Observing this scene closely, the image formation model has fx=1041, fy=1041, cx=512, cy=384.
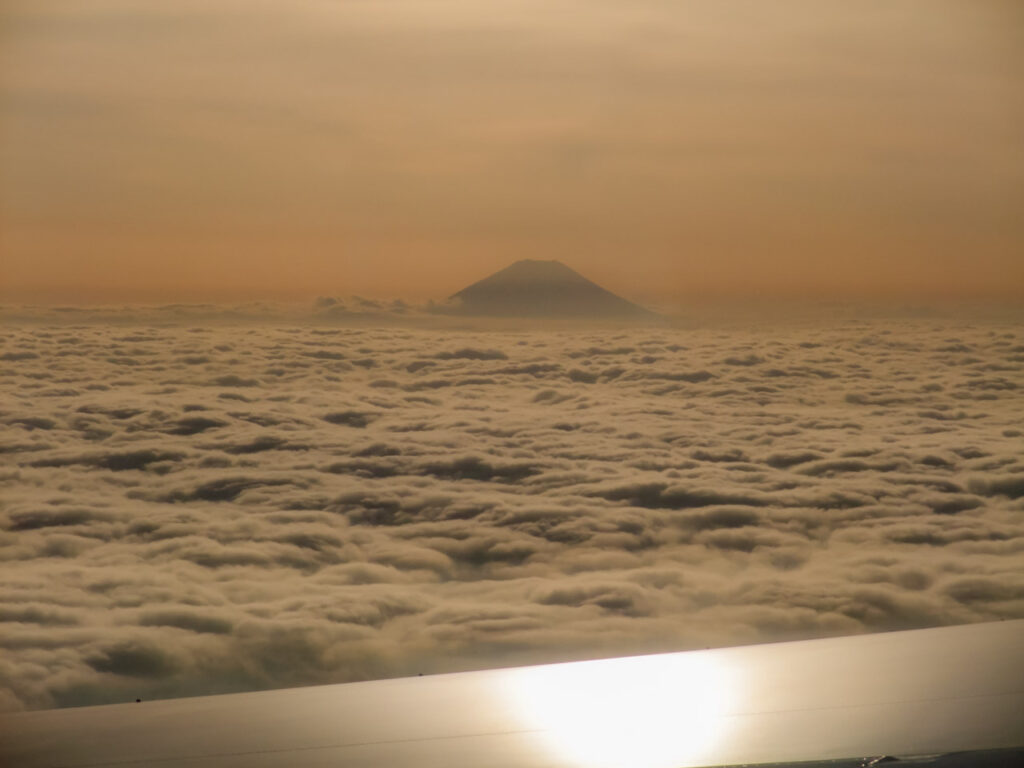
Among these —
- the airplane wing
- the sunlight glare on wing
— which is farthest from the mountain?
the airplane wing

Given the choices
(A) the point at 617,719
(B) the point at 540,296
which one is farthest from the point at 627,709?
(B) the point at 540,296

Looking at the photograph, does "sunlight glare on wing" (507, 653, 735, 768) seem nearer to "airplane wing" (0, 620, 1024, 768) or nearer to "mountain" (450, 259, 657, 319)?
"airplane wing" (0, 620, 1024, 768)

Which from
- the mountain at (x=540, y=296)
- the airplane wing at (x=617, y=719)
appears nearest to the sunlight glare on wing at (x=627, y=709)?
the airplane wing at (x=617, y=719)

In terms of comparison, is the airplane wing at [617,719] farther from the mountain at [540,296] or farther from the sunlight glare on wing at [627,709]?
the mountain at [540,296]

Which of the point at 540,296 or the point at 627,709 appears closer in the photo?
the point at 627,709

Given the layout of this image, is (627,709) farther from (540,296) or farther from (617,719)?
(540,296)

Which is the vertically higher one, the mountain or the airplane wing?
the mountain

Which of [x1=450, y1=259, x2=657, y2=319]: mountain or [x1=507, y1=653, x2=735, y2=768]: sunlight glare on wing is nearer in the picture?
[x1=507, y1=653, x2=735, y2=768]: sunlight glare on wing
